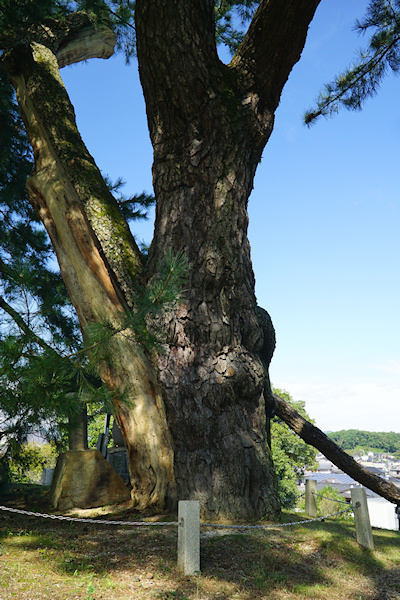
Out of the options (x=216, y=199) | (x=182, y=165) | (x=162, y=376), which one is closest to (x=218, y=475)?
(x=162, y=376)

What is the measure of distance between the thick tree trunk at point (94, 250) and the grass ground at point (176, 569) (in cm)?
84

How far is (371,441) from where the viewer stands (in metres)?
154

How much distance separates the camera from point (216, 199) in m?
5.26

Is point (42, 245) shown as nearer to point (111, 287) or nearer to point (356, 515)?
point (111, 287)

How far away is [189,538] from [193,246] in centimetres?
296

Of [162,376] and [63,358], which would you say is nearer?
[63,358]

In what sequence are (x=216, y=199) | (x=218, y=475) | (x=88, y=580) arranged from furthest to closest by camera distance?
(x=216, y=199) → (x=218, y=475) → (x=88, y=580)

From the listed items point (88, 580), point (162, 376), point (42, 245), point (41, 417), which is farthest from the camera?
point (42, 245)

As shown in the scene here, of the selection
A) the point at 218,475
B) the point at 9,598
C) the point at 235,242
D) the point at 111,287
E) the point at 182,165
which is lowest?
the point at 9,598

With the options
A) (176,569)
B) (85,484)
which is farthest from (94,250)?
(176,569)

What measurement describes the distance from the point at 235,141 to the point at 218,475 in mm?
3754

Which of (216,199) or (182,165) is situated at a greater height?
(182,165)

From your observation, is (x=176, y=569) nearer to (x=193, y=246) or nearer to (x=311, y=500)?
(x=193, y=246)

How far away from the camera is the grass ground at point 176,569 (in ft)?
9.95
